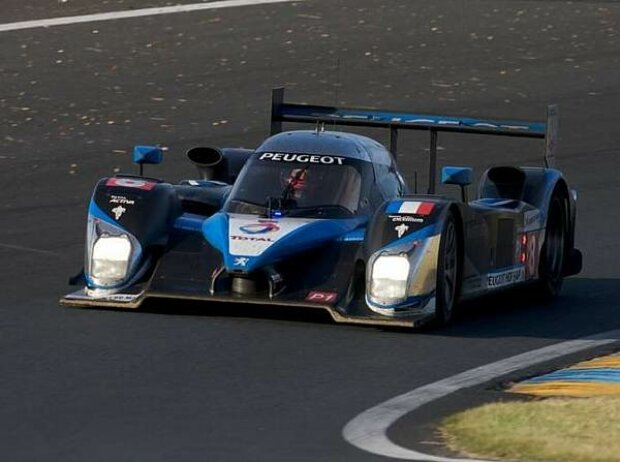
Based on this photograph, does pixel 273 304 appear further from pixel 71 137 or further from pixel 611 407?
pixel 71 137

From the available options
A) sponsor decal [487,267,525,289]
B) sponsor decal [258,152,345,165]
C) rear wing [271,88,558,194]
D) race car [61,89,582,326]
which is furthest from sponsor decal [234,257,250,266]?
rear wing [271,88,558,194]

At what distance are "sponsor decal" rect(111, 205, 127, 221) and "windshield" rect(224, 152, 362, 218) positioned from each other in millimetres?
700

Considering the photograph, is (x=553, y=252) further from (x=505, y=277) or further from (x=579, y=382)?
(x=579, y=382)

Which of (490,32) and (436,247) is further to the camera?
(490,32)

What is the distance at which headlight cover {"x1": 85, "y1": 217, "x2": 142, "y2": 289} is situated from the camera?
444 inches

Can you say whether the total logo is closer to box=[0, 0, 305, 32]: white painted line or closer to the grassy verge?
the grassy verge

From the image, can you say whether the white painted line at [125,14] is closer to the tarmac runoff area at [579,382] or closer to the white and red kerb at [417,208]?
the white and red kerb at [417,208]

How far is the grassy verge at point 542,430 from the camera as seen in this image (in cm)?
771

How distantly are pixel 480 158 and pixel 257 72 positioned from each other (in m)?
4.64

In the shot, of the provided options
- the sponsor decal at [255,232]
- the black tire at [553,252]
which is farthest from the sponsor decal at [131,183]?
the black tire at [553,252]

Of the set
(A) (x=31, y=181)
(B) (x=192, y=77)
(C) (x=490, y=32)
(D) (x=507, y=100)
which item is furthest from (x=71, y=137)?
(C) (x=490, y=32)

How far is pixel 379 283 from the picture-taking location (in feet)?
35.8

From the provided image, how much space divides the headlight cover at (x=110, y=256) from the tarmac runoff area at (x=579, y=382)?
287 centimetres

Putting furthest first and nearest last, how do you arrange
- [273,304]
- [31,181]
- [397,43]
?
[397,43]
[31,181]
[273,304]
